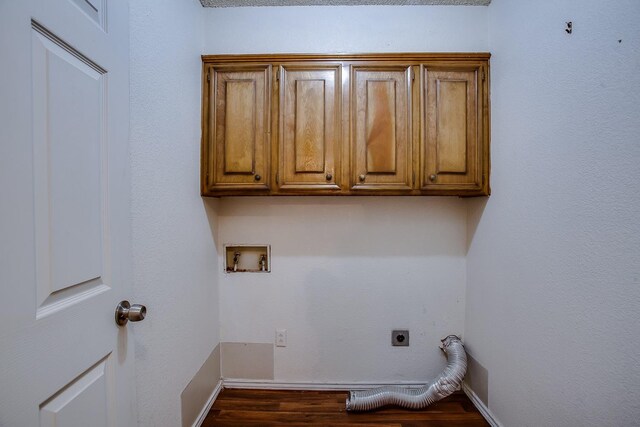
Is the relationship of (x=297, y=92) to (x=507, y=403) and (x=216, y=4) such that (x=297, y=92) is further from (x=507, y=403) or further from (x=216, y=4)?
(x=507, y=403)

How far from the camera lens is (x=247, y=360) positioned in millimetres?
1793

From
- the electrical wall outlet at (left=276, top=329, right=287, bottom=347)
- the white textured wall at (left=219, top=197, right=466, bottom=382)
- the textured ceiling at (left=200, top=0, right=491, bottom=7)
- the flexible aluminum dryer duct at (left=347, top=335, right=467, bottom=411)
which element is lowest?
the flexible aluminum dryer duct at (left=347, top=335, right=467, bottom=411)

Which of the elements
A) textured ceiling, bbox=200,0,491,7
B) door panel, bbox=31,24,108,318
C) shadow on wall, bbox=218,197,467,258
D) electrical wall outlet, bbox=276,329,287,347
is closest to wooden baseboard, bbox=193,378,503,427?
electrical wall outlet, bbox=276,329,287,347

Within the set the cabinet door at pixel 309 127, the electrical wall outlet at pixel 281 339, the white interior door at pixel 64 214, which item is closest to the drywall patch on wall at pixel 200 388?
the electrical wall outlet at pixel 281 339

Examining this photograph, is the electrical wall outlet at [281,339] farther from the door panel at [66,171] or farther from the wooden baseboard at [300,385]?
the door panel at [66,171]

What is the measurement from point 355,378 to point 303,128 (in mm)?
1632

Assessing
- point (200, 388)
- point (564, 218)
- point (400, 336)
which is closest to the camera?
point (564, 218)

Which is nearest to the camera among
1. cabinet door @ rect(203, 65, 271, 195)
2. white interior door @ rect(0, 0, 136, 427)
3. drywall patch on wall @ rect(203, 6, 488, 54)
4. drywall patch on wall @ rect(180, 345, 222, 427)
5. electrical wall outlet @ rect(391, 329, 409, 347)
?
white interior door @ rect(0, 0, 136, 427)

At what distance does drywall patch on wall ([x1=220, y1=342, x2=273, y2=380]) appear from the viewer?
70.4 inches

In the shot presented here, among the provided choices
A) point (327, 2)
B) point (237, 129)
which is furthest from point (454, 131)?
point (237, 129)

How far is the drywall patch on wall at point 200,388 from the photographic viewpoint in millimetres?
1329

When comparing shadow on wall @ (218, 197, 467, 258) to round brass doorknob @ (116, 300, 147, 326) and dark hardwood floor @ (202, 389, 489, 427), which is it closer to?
dark hardwood floor @ (202, 389, 489, 427)

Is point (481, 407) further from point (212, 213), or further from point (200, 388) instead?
point (212, 213)

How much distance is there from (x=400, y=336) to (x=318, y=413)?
0.68 m
